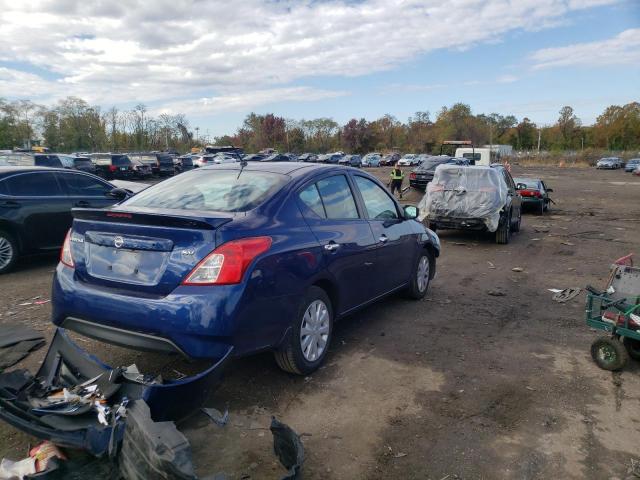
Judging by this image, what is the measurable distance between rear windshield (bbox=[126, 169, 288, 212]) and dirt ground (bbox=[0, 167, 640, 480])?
1344 millimetres

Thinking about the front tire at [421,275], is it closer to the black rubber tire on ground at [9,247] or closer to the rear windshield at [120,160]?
the black rubber tire on ground at [9,247]

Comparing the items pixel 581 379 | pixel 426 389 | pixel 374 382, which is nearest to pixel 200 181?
pixel 374 382

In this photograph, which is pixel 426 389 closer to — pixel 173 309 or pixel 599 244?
pixel 173 309

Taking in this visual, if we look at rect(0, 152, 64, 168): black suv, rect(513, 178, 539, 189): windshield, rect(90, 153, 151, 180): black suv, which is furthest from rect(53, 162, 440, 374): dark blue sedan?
rect(90, 153, 151, 180): black suv

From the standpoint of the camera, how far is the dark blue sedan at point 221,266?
333cm

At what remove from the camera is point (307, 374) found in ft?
13.7

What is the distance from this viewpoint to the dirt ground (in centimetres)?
310

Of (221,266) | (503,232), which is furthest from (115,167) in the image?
(221,266)

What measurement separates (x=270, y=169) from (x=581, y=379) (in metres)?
3.20

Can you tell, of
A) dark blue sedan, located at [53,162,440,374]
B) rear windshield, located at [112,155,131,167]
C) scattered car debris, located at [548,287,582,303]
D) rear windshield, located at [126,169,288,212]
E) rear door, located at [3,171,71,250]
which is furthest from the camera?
rear windshield, located at [112,155,131,167]

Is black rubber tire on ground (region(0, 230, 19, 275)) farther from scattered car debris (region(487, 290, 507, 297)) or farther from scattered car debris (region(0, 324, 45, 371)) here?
scattered car debris (region(487, 290, 507, 297))

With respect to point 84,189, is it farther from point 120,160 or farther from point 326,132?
point 326,132

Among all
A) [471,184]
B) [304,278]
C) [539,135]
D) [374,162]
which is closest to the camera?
[304,278]

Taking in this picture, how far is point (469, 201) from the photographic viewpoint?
11078mm
